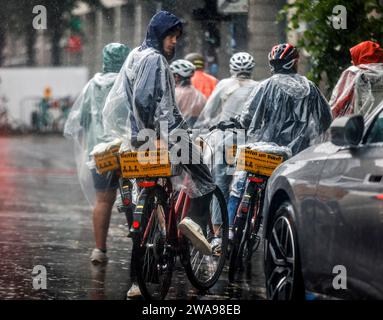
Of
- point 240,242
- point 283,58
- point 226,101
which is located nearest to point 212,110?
point 226,101

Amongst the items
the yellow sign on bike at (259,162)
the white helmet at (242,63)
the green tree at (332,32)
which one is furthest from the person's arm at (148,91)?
the green tree at (332,32)

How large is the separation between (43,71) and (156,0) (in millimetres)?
35321

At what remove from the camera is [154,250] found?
8.62 m

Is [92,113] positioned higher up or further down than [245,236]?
higher up

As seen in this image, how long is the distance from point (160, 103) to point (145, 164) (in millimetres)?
Result: 474

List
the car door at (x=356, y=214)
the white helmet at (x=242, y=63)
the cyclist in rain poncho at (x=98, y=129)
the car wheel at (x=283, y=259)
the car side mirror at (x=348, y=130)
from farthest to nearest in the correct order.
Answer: the white helmet at (x=242, y=63) < the cyclist in rain poncho at (x=98, y=129) < the car wheel at (x=283, y=259) < the car side mirror at (x=348, y=130) < the car door at (x=356, y=214)

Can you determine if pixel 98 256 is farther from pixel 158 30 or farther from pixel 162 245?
pixel 158 30

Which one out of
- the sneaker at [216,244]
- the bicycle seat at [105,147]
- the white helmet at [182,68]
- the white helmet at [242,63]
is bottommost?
the sneaker at [216,244]

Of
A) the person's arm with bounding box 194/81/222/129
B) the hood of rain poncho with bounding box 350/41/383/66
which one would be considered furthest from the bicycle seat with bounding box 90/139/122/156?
the hood of rain poncho with bounding box 350/41/383/66

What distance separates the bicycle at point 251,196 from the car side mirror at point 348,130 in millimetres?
3123

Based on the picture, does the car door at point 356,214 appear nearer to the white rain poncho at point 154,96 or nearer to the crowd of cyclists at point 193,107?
the crowd of cyclists at point 193,107

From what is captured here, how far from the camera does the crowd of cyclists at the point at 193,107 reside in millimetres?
8930
